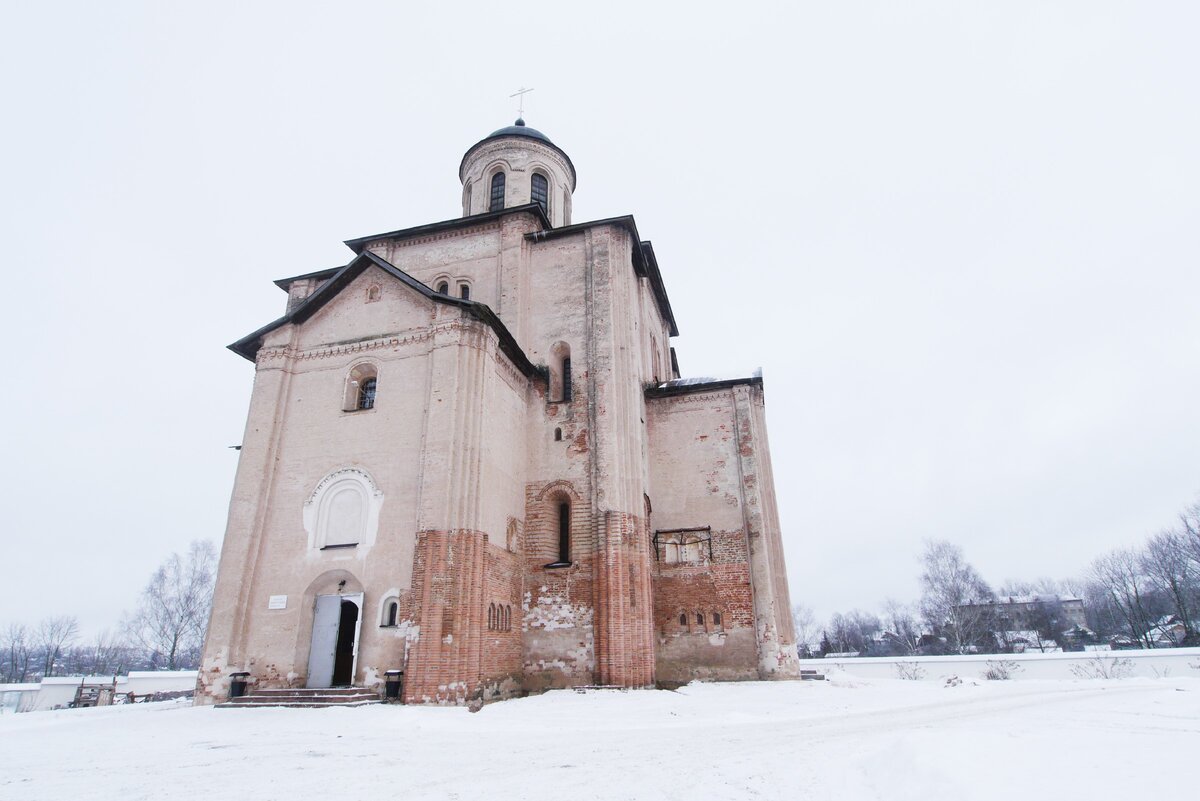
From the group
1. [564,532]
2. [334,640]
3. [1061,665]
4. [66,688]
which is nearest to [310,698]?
[334,640]

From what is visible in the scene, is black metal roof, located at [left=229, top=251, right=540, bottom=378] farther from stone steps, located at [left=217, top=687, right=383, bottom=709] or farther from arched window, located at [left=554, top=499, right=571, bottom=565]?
stone steps, located at [left=217, top=687, right=383, bottom=709]

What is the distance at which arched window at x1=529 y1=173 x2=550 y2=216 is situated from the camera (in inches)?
970

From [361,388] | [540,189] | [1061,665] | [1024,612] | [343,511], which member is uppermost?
[540,189]

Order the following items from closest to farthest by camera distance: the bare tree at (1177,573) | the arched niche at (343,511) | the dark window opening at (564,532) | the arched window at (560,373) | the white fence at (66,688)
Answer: the arched niche at (343,511)
the dark window opening at (564,532)
the arched window at (560,373)
the white fence at (66,688)
the bare tree at (1177,573)

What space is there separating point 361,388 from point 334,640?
614cm

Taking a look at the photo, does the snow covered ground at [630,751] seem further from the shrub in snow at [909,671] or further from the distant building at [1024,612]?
the distant building at [1024,612]

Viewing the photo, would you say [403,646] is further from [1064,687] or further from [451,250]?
[1064,687]

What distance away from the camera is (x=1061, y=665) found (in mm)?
24953

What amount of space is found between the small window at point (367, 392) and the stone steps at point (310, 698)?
6.65 metres

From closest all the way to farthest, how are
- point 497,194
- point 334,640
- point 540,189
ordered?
1. point 334,640
2. point 497,194
3. point 540,189

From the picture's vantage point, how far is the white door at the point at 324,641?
14.0 metres

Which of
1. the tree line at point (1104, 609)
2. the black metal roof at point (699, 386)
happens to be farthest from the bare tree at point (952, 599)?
the black metal roof at point (699, 386)

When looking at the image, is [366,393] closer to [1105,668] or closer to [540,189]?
→ [540,189]

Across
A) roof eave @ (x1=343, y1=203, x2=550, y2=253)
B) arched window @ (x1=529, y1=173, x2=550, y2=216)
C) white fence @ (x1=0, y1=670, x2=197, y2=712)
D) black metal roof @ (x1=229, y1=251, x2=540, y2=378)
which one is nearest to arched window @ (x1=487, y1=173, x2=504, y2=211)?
Answer: arched window @ (x1=529, y1=173, x2=550, y2=216)
